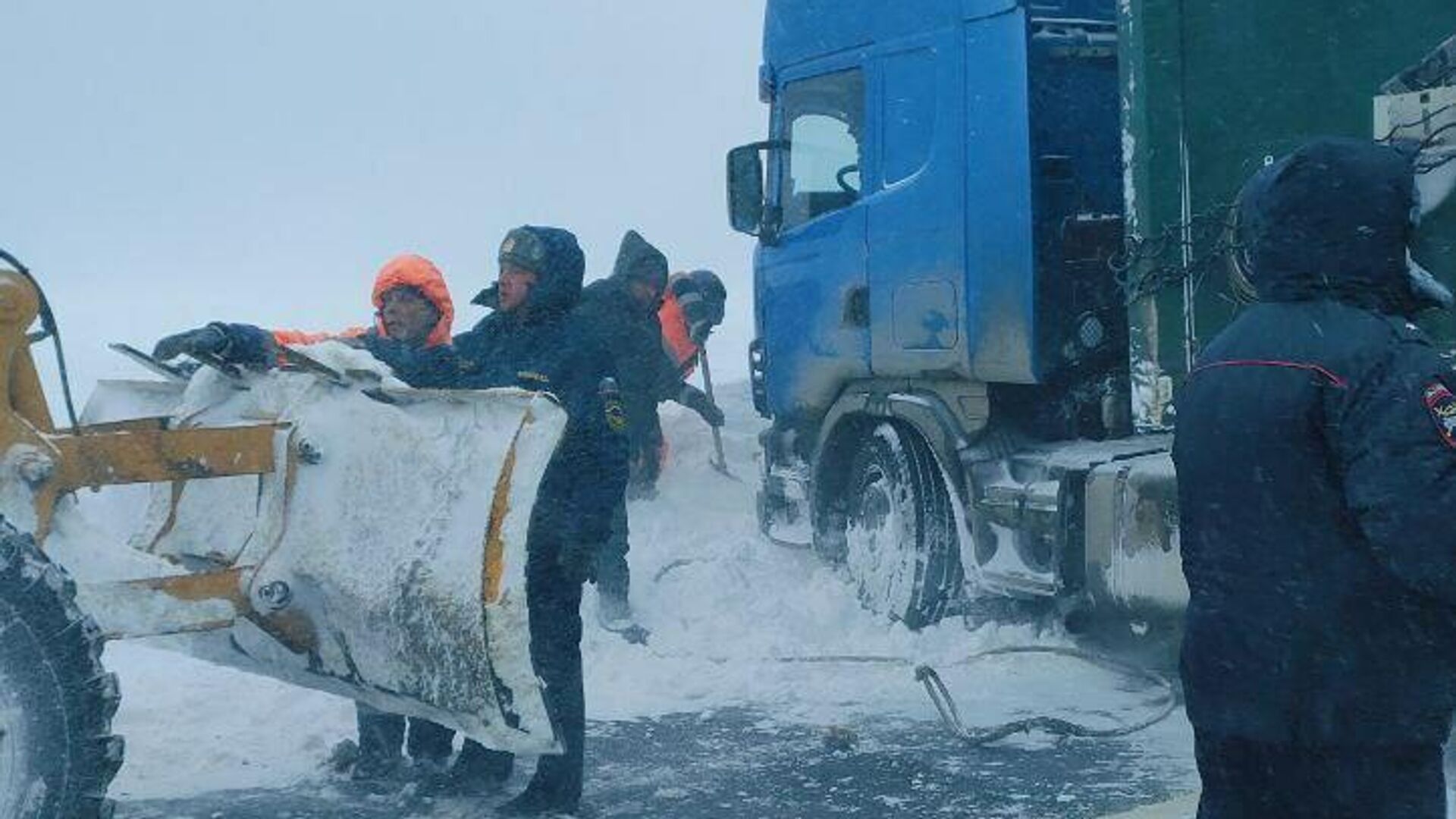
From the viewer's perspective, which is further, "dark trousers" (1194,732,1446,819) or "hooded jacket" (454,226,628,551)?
"hooded jacket" (454,226,628,551)

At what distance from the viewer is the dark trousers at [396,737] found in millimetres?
5570

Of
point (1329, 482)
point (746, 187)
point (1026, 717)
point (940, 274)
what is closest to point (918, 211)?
point (940, 274)

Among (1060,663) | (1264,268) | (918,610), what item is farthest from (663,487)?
(1264,268)

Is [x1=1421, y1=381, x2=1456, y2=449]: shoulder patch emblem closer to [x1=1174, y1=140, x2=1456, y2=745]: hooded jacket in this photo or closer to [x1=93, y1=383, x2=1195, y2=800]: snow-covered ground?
[x1=1174, y1=140, x2=1456, y2=745]: hooded jacket

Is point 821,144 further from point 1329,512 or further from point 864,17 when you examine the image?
point 1329,512

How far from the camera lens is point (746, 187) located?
28.2 feet

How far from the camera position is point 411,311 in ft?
20.3

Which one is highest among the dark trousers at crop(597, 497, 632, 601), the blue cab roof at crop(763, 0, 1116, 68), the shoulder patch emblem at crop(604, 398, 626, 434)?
the blue cab roof at crop(763, 0, 1116, 68)

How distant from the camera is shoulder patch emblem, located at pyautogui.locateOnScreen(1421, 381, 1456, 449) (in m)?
2.60

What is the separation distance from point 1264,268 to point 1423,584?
1.82 ft

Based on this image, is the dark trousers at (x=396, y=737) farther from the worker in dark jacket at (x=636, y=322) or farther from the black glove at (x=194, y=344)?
the worker in dark jacket at (x=636, y=322)

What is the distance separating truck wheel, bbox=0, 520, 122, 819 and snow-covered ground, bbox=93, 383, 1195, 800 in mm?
1395

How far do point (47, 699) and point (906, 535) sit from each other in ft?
15.3

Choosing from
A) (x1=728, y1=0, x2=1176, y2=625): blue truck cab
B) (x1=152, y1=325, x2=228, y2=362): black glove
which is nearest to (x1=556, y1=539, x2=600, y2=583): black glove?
(x1=152, y1=325, x2=228, y2=362): black glove
